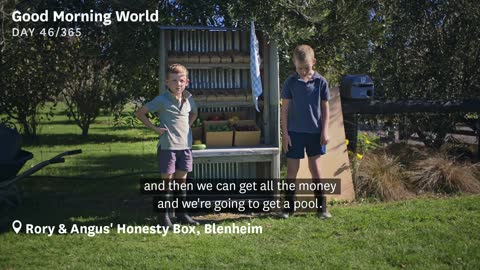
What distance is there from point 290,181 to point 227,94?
4.27 feet

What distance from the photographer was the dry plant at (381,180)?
659 centimetres

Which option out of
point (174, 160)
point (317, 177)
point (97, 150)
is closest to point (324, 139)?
point (317, 177)

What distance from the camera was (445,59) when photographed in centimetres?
851

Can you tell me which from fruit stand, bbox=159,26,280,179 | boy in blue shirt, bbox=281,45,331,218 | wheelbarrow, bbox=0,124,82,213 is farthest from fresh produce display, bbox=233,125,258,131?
wheelbarrow, bbox=0,124,82,213

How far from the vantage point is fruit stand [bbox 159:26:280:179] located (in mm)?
5848

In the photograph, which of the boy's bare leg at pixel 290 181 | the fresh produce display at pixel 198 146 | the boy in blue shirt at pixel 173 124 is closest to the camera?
the boy in blue shirt at pixel 173 124

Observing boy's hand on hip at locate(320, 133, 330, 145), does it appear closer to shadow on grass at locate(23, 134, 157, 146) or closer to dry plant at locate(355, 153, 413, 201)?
dry plant at locate(355, 153, 413, 201)

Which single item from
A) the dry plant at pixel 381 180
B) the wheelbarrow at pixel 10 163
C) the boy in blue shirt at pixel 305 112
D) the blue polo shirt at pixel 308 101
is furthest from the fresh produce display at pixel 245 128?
the wheelbarrow at pixel 10 163

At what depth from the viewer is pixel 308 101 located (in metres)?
5.39

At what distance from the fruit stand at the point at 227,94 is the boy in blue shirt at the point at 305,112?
392 millimetres

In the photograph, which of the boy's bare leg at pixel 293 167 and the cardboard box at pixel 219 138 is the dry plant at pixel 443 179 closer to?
the boy's bare leg at pixel 293 167

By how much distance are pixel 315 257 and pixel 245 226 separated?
115 cm

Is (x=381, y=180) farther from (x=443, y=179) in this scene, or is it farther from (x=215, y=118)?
(x=215, y=118)

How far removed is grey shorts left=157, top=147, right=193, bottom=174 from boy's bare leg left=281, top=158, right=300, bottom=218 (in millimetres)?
1110
